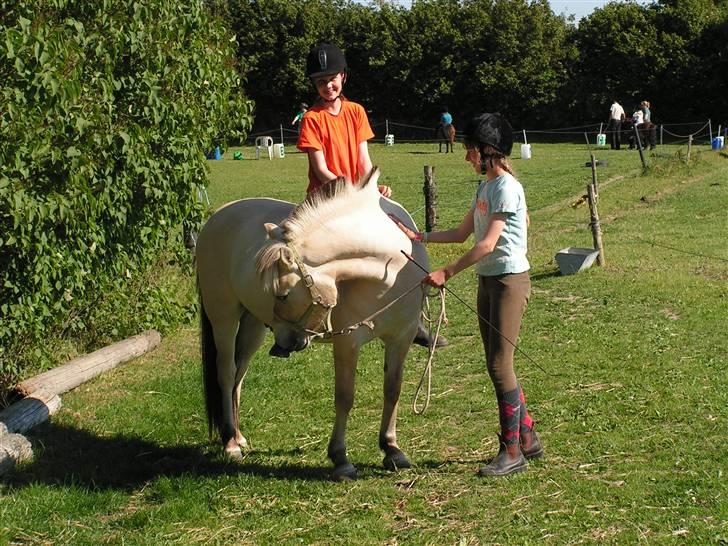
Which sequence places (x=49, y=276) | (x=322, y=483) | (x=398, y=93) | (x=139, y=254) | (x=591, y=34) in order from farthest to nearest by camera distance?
(x=398, y=93), (x=591, y=34), (x=139, y=254), (x=49, y=276), (x=322, y=483)

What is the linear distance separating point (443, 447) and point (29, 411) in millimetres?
3213

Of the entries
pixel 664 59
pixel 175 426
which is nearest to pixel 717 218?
pixel 175 426

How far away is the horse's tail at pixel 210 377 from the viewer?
6324mm

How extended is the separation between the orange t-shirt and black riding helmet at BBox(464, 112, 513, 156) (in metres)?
0.85

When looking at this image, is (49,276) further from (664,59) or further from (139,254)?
(664,59)

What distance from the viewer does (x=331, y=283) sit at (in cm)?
494

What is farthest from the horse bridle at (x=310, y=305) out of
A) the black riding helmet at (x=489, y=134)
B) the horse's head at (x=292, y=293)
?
the black riding helmet at (x=489, y=134)

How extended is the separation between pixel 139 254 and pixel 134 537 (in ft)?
15.6

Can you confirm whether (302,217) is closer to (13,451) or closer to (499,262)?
(499,262)

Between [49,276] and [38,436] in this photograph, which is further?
[49,276]

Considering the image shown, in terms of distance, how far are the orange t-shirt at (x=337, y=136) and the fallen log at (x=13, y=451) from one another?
105 inches

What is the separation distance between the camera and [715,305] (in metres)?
9.44

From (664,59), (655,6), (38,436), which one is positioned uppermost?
(655,6)

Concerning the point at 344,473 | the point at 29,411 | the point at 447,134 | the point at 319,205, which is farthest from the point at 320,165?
the point at 447,134
